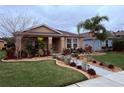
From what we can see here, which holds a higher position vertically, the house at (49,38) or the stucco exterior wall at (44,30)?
the stucco exterior wall at (44,30)

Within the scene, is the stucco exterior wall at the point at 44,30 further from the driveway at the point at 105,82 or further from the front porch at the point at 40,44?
the driveway at the point at 105,82

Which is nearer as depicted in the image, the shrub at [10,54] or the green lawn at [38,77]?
the green lawn at [38,77]

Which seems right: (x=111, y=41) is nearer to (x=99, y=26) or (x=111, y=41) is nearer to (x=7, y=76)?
(x=99, y=26)

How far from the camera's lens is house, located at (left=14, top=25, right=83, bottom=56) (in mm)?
24719

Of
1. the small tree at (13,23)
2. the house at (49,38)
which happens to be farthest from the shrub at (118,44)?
the small tree at (13,23)

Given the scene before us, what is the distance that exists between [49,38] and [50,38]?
135 mm

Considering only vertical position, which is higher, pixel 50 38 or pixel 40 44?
pixel 50 38

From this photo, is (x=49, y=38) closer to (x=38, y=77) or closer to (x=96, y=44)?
(x=96, y=44)

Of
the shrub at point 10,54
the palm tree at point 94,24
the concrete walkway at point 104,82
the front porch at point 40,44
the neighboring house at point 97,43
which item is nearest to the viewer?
the concrete walkway at point 104,82

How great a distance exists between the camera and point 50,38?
26.9m

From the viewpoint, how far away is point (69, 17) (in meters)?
28.6

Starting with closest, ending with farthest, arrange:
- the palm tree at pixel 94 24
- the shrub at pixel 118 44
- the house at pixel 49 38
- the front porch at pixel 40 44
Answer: the front porch at pixel 40 44
the house at pixel 49 38
the palm tree at pixel 94 24
the shrub at pixel 118 44

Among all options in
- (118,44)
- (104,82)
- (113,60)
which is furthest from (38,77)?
(118,44)

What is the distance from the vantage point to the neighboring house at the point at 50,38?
24.8 metres
